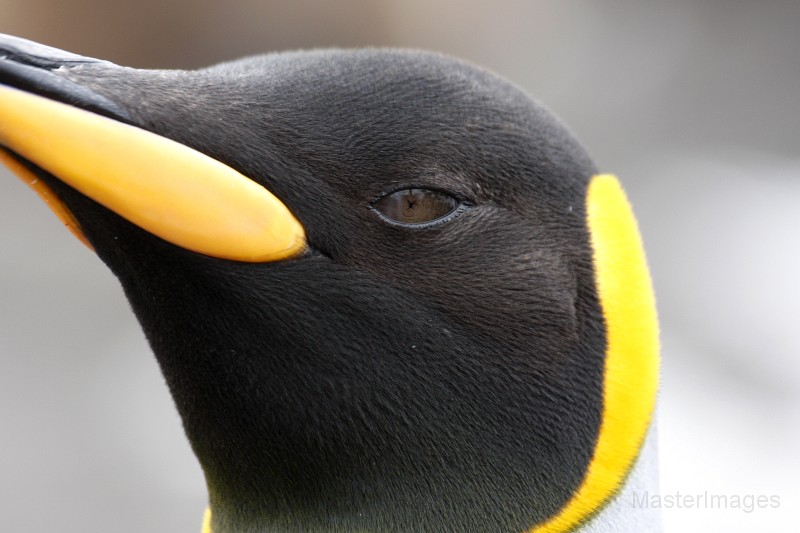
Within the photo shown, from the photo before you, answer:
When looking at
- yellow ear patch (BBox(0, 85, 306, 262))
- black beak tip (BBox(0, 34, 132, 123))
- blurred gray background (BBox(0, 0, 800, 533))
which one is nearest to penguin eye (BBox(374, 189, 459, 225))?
yellow ear patch (BBox(0, 85, 306, 262))

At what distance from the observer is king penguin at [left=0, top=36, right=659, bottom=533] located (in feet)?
3.08

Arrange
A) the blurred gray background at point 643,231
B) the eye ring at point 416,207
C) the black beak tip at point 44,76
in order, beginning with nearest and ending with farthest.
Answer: the black beak tip at point 44,76 → the eye ring at point 416,207 → the blurred gray background at point 643,231

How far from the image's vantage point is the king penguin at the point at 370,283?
938 millimetres

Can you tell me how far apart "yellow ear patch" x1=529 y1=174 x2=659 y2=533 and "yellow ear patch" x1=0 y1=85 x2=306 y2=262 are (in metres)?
0.37

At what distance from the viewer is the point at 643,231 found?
17.3 feet

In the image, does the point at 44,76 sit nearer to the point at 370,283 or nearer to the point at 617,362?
the point at 370,283

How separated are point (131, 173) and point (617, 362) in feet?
1.80

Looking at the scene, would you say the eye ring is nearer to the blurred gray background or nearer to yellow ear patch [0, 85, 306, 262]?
yellow ear patch [0, 85, 306, 262]

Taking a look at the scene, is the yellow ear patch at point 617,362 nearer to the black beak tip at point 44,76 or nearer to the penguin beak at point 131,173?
the penguin beak at point 131,173

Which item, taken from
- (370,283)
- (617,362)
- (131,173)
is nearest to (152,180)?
(131,173)

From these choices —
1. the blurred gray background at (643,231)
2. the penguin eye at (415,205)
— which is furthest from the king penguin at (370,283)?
the blurred gray background at (643,231)

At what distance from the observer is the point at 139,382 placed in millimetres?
4434

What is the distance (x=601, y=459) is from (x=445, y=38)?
18.3ft

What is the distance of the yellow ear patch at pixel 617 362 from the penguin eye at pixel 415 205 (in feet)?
0.61
